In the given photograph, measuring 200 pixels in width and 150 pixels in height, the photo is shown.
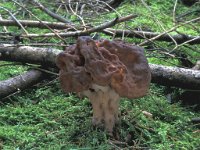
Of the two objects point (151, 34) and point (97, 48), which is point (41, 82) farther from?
point (151, 34)

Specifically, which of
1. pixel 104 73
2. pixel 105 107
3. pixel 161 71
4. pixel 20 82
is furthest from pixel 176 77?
pixel 20 82

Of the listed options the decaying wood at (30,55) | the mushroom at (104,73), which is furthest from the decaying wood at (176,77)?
the decaying wood at (30,55)

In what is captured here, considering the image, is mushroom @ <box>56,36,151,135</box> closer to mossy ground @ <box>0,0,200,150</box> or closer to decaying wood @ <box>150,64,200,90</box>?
mossy ground @ <box>0,0,200,150</box>

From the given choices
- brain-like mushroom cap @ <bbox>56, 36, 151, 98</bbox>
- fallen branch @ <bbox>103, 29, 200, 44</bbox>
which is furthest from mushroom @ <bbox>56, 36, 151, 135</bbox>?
fallen branch @ <bbox>103, 29, 200, 44</bbox>

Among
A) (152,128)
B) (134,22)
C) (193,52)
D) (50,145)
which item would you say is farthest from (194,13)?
(50,145)

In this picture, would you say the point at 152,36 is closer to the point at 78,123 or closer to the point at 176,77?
the point at 176,77
